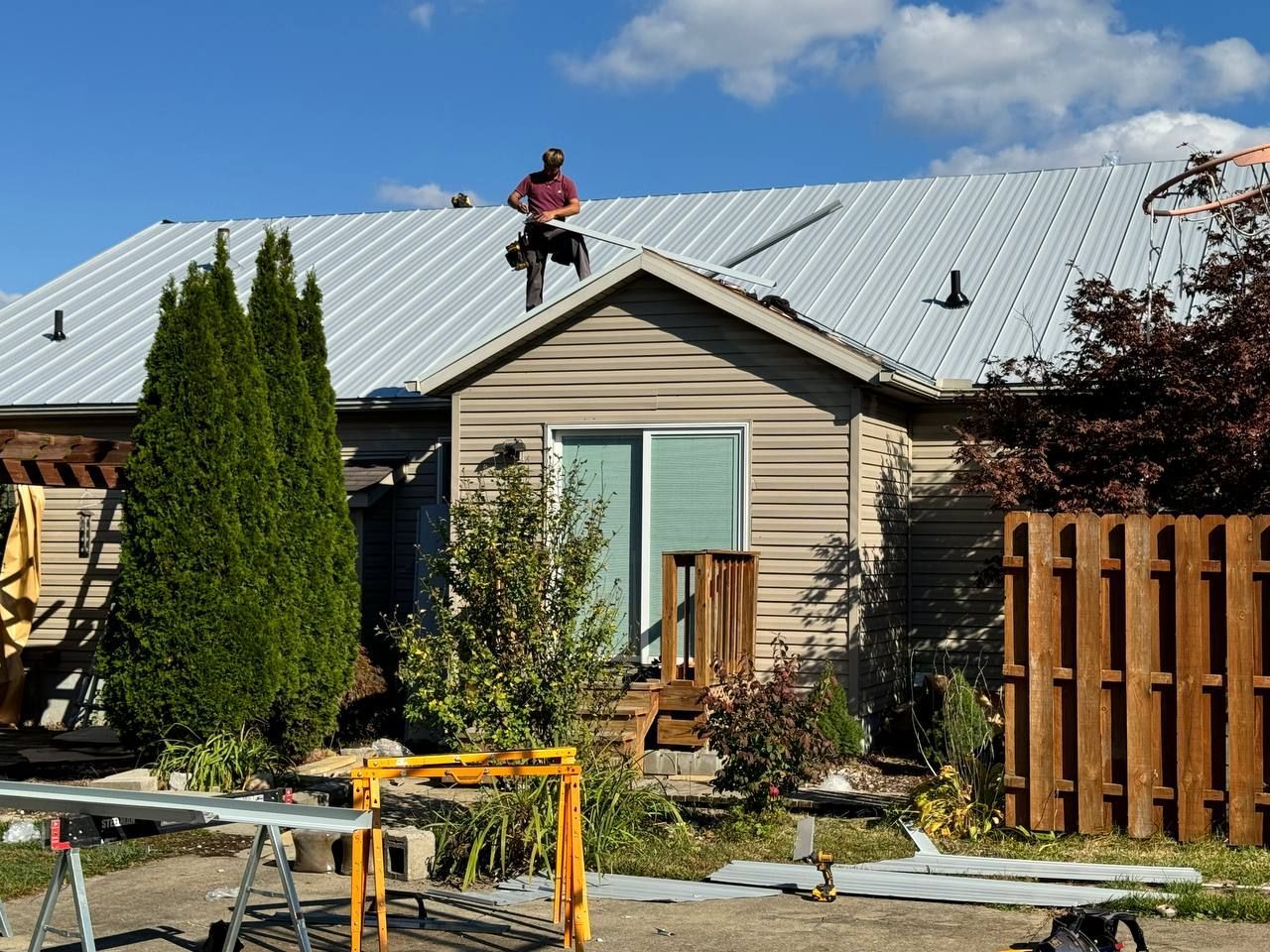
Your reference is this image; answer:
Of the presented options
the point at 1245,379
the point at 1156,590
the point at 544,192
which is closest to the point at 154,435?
the point at 544,192

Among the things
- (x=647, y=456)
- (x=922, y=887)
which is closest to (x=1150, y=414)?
(x=647, y=456)

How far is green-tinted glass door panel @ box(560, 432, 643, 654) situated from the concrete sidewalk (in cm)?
569

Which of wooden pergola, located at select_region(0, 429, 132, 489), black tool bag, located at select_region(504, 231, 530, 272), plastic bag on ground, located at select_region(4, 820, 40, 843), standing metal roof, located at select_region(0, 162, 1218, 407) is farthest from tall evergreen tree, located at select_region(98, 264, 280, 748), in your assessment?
black tool bag, located at select_region(504, 231, 530, 272)

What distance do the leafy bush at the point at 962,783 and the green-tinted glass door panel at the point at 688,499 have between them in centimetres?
349

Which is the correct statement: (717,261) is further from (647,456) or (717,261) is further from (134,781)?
(134,781)

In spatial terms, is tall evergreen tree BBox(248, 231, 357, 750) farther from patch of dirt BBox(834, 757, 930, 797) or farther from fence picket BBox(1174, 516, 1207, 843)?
fence picket BBox(1174, 516, 1207, 843)

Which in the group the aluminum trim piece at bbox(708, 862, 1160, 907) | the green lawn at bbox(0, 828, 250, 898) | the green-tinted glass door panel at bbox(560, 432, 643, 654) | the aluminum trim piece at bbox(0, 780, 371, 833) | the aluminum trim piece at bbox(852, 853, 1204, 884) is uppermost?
the green-tinted glass door panel at bbox(560, 432, 643, 654)

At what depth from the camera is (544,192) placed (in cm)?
1608

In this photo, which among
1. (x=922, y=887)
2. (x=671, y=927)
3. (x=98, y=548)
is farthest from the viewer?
(x=98, y=548)

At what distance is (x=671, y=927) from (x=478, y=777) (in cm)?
121

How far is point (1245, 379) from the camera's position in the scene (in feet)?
34.8

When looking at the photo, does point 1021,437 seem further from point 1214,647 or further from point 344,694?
point 344,694

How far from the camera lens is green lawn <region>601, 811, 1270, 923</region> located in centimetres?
777

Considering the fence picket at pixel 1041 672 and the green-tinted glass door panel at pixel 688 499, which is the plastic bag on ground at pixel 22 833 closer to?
the green-tinted glass door panel at pixel 688 499
